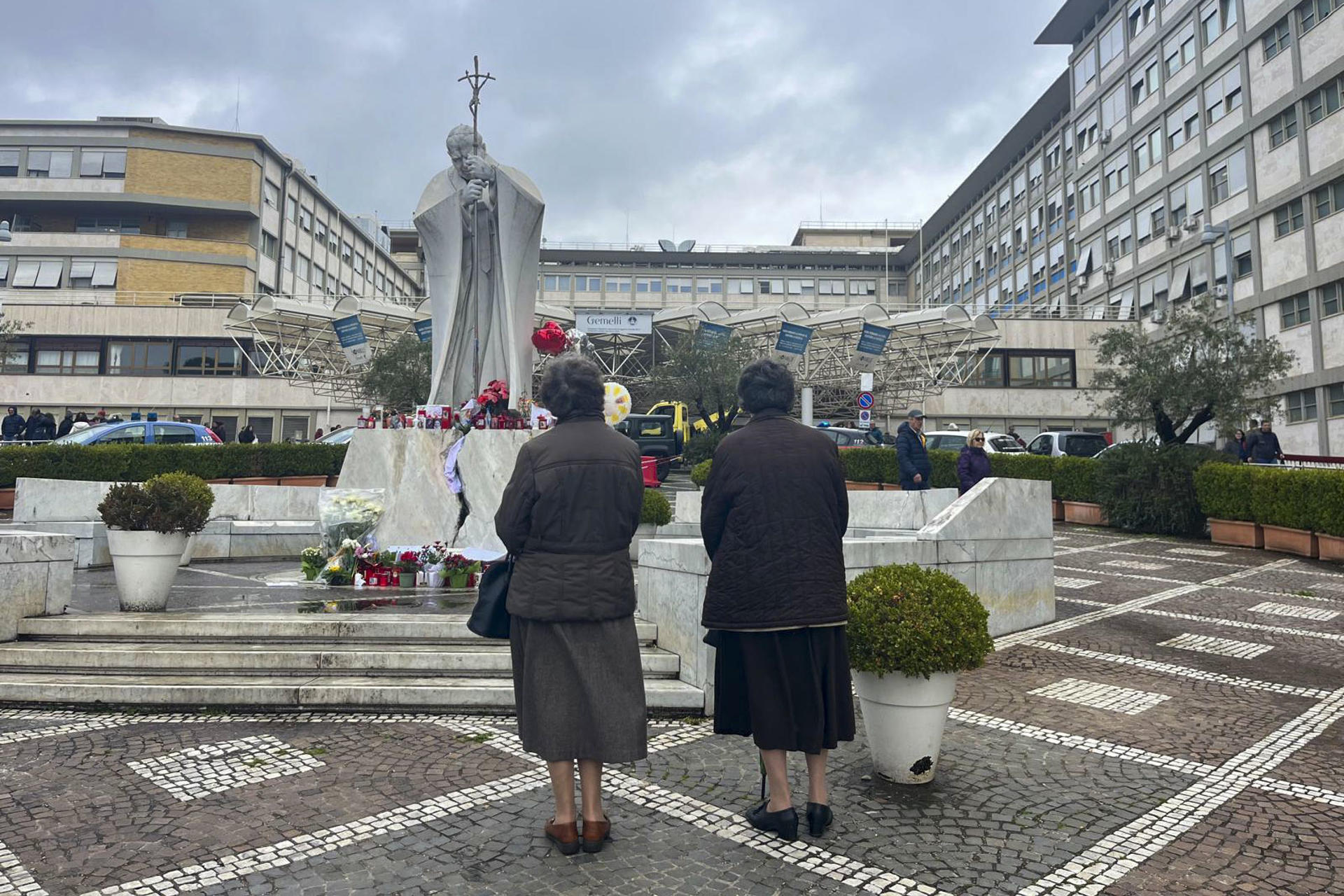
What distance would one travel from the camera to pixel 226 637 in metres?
5.62

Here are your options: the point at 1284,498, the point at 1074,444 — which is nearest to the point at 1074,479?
the point at 1284,498

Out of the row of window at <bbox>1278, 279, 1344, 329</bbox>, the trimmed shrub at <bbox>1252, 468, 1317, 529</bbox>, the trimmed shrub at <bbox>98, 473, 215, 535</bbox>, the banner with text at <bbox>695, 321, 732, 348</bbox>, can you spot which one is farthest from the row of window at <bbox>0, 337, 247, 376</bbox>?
the row of window at <bbox>1278, 279, 1344, 329</bbox>

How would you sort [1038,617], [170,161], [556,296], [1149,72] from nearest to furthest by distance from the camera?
[1038,617]
[1149,72]
[170,161]
[556,296]

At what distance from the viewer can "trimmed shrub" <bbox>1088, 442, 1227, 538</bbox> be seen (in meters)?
14.9

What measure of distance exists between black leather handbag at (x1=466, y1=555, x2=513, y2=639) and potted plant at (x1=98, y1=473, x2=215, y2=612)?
4440mm

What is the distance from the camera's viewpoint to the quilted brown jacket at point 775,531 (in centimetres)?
320

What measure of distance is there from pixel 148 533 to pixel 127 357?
39.3 m

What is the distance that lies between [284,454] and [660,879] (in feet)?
58.4

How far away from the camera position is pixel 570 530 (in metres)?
3.12

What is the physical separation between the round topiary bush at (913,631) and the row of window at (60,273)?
49.5 meters

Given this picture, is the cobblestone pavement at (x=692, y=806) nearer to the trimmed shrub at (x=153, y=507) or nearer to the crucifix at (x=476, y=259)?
the trimmed shrub at (x=153, y=507)

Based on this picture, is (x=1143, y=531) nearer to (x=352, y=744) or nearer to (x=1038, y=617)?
(x=1038, y=617)

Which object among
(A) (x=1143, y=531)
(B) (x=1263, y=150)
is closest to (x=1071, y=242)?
(B) (x=1263, y=150)

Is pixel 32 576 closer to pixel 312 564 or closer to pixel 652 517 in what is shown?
pixel 312 564
